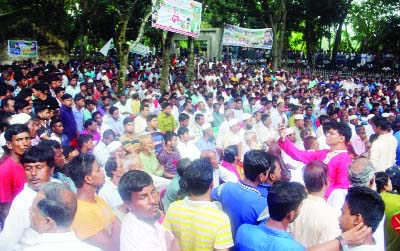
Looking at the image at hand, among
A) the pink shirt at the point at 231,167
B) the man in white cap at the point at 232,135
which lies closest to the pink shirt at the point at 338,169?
the pink shirt at the point at 231,167

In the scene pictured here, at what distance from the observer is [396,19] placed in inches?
945

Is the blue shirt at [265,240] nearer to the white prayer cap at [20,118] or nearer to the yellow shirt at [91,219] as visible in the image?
the yellow shirt at [91,219]

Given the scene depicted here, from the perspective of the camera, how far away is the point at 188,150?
6344mm

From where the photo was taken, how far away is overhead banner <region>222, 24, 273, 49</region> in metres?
19.3

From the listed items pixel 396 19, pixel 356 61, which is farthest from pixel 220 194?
pixel 356 61

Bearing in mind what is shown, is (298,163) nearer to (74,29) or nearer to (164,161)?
(164,161)

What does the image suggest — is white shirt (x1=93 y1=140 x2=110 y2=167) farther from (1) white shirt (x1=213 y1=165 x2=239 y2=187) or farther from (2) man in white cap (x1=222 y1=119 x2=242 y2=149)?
(2) man in white cap (x1=222 y1=119 x2=242 y2=149)

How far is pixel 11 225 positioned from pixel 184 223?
1123 millimetres

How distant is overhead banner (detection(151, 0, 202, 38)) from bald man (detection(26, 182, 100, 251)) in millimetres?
9119

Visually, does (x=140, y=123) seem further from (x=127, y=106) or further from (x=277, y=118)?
(x=277, y=118)

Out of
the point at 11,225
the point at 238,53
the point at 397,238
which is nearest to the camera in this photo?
the point at 11,225

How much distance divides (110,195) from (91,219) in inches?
30.3

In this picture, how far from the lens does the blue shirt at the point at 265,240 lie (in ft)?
8.18

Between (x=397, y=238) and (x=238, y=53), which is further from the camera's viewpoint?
(x=238, y=53)
